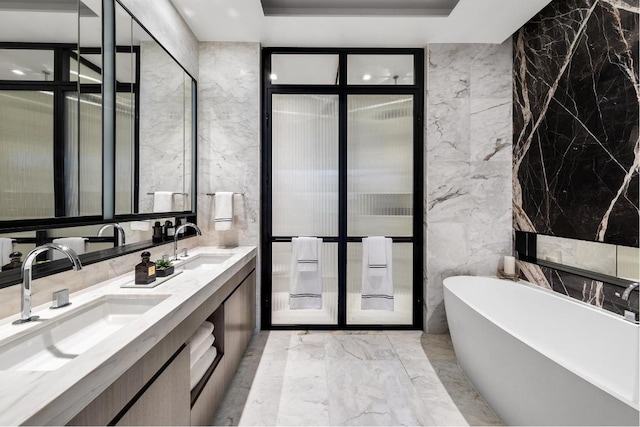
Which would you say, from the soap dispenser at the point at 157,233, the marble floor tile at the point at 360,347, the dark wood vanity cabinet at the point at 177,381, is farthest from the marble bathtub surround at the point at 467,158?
the soap dispenser at the point at 157,233

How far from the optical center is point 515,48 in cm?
274

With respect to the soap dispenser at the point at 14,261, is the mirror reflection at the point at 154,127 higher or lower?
higher

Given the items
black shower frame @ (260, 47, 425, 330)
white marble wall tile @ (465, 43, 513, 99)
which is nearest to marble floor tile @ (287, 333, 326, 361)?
black shower frame @ (260, 47, 425, 330)

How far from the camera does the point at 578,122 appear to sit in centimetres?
210

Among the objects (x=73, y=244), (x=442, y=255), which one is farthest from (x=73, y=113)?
(x=442, y=255)

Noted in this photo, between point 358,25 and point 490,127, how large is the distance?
1.49 metres

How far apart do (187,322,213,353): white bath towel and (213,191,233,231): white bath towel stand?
1.03m

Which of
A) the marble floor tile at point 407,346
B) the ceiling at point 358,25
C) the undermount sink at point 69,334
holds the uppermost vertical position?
the ceiling at point 358,25

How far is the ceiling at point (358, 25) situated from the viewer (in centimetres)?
228

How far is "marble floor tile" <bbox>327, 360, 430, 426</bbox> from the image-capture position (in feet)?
5.65

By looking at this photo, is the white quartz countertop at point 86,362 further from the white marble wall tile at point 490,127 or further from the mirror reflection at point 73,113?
the white marble wall tile at point 490,127

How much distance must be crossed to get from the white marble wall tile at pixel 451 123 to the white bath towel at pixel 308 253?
138cm

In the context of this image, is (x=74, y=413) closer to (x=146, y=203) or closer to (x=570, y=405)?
(x=146, y=203)

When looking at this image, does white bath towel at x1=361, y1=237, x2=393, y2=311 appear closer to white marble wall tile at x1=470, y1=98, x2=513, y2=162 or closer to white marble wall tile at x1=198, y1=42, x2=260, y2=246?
white marble wall tile at x1=198, y1=42, x2=260, y2=246
